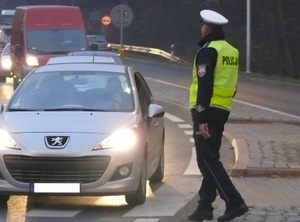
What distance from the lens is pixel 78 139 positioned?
11.1 meters

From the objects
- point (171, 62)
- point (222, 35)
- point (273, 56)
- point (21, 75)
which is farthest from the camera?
point (273, 56)

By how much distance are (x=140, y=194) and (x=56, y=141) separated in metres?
1.13

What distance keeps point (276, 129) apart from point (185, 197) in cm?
790

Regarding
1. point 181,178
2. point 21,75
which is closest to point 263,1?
point 21,75

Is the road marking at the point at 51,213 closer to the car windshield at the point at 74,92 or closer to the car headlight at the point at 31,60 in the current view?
the car windshield at the point at 74,92

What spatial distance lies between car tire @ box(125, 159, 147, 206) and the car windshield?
0.89 metres

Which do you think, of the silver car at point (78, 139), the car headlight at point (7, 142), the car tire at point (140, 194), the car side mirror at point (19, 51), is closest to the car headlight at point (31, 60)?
the car side mirror at point (19, 51)

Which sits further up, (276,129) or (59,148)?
(59,148)

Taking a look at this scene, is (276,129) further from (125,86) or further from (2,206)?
(2,206)

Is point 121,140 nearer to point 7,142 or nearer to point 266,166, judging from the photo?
point 7,142

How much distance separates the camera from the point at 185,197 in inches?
480

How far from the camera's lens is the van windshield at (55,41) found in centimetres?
3059

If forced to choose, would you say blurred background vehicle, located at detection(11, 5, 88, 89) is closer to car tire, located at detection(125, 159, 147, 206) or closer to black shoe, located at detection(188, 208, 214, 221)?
car tire, located at detection(125, 159, 147, 206)

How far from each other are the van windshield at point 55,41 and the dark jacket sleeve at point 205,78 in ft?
68.0
